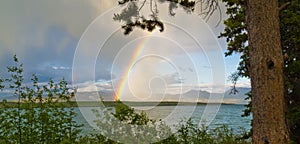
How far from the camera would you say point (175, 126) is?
19.4 ft

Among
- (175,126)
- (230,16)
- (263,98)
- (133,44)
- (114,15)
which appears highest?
(230,16)

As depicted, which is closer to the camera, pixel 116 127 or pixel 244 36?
pixel 116 127

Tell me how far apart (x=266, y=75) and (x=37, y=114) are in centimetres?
350

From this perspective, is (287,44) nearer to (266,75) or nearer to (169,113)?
(169,113)

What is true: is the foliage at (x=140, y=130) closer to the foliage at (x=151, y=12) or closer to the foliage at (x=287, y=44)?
the foliage at (x=151, y=12)

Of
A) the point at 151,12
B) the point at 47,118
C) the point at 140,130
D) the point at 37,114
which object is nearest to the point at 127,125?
the point at 140,130

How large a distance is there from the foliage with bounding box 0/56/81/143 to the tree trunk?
2.85 m

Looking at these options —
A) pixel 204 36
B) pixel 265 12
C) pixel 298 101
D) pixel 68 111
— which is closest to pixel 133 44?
pixel 204 36

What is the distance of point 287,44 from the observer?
7199 millimetres

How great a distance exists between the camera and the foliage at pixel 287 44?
22.1 ft

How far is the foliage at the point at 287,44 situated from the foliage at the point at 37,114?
362 cm

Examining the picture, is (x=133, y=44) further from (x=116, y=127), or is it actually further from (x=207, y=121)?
(x=207, y=121)

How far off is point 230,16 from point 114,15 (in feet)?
12.0

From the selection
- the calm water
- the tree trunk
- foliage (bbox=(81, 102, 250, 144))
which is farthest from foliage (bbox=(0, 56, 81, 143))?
the tree trunk
